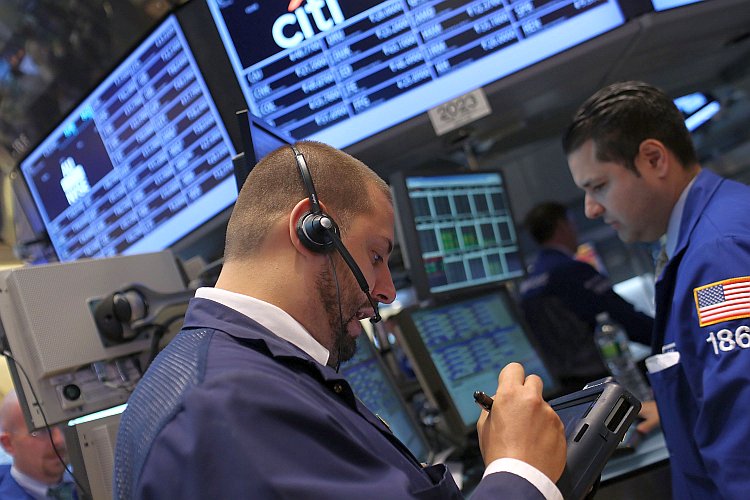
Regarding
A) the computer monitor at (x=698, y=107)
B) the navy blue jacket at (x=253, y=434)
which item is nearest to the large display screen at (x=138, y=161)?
the navy blue jacket at (x=253, y=434)

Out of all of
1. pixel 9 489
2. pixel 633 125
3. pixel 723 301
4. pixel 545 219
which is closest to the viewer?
pixel 723 301

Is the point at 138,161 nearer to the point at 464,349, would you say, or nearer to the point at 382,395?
the point at 382,395

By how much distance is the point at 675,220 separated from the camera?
6.28 ft

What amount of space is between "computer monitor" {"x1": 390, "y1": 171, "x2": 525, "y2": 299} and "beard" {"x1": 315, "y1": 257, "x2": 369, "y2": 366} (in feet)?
3.97

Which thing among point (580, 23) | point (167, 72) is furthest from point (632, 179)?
point (167, 72)

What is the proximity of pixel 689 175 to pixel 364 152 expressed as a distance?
0.98 metres

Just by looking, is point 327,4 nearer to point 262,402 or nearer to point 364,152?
point 364,152

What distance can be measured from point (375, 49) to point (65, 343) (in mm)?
1252

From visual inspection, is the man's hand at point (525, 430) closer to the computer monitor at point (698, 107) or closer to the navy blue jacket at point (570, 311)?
the navy blue jacket at point (570, 311)

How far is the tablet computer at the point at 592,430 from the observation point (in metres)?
1.13

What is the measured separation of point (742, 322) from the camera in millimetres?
1494

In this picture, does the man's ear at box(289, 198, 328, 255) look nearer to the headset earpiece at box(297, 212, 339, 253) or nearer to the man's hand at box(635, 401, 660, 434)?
the headset earpiece at box(297, 212, 339, 253)

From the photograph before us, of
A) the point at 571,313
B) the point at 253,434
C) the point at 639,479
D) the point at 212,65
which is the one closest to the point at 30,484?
the point at 212,65

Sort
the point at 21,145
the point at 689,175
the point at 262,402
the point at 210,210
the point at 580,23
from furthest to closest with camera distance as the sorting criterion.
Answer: the point at 21,145, the point at 210,210, the point at 580,23, the point at 689,175, the point at 262,402
